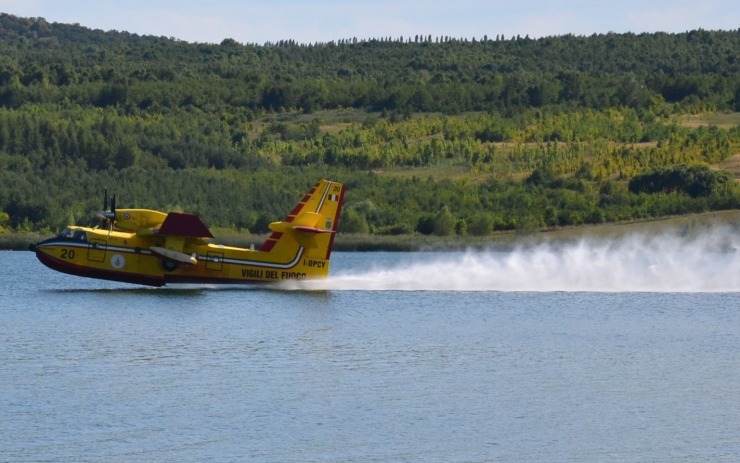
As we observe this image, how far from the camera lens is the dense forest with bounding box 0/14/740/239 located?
314 feet

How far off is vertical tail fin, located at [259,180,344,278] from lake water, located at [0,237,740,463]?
116 cm

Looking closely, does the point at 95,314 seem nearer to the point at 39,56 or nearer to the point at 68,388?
the point at 68,388

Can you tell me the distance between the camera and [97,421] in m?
26.6

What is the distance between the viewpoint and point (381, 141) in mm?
128125

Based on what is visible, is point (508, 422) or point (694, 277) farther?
point (694, 277)

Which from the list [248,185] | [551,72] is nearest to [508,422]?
[248,185]

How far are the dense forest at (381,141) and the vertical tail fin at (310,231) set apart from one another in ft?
139

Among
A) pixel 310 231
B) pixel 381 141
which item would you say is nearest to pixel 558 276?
pixel 310 231

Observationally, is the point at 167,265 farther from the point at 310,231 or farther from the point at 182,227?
the point at 310,231

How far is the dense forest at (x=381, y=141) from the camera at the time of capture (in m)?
95.8

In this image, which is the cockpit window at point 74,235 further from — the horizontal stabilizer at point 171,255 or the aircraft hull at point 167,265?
the horizontal stabilizer at point 171,255

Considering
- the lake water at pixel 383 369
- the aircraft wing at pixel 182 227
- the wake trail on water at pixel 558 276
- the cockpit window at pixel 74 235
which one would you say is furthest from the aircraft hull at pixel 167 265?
the aircraft wing at pixel 182 227

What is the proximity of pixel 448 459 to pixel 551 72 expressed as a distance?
160 metres

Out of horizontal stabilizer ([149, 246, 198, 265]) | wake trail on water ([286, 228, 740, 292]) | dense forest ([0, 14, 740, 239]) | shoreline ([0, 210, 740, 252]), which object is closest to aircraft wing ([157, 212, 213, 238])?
horizontal stabilizer ([149, 246, 198, 265])
